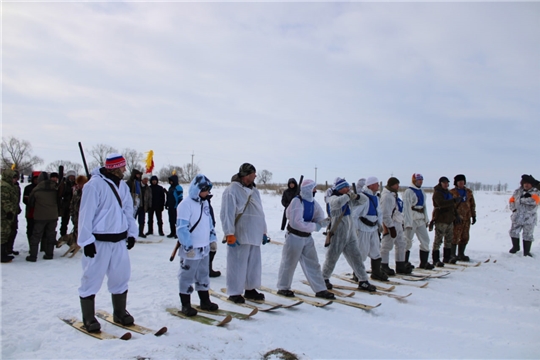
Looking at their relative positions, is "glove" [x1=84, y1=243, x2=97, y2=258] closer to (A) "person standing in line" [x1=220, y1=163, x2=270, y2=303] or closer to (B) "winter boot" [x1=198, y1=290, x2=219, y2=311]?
(B) "winter boot" [x1=198, y1=290, x2=219, y2=311]

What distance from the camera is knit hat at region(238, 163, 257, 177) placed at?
18.9ft

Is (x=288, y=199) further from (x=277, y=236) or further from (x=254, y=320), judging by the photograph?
(x=254, y=320)

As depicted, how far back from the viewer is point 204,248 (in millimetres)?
5137

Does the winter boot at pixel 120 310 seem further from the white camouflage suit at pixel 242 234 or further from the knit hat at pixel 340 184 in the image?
the knit hat at pixel 340 184

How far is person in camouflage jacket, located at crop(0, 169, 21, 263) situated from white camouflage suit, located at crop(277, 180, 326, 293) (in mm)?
5824

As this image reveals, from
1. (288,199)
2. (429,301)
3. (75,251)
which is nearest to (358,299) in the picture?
(429,301)

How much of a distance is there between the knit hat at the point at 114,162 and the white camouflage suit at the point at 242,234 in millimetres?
1576

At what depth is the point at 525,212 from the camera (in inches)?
459

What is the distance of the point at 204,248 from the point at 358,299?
2.76 m

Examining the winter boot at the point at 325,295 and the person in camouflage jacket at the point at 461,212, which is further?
the person in camouflage jacket at the point at 461,212

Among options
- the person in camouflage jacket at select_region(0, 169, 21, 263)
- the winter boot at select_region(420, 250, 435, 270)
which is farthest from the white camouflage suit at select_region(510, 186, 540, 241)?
the person in camouflage jacket at select_region(0, 169, 21, 263)

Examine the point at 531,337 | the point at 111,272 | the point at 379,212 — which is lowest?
the point at 531,337

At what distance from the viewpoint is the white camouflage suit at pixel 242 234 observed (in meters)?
5.65

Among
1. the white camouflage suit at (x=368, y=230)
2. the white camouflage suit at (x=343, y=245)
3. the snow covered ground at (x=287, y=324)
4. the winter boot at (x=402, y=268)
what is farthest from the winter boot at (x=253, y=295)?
the winter boot at (x=402, y=268)
